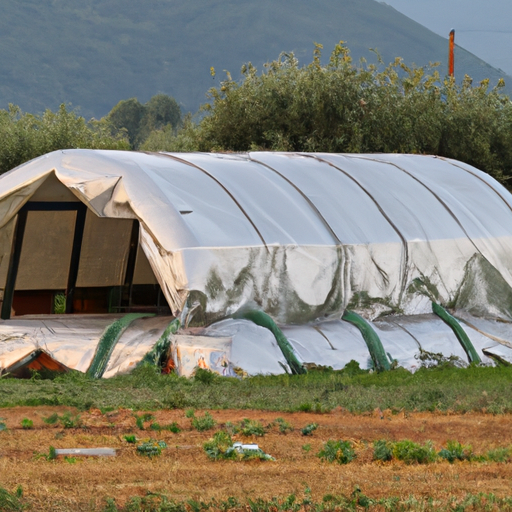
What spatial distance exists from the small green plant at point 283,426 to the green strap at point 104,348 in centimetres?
362

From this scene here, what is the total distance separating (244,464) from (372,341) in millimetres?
5238

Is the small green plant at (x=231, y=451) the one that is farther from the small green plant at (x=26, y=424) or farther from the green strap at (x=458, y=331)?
the green strap at (x=458, y=331)

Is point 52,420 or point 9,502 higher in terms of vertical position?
point 9,502

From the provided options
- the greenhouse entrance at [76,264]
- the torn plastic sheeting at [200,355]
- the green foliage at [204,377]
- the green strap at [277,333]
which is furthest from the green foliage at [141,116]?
the green foliage at [204,377]

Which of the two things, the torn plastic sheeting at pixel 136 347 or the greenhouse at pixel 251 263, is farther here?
the greenhouse at pixel 251 263

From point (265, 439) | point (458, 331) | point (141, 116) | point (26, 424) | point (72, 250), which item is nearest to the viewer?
point (265, 439)

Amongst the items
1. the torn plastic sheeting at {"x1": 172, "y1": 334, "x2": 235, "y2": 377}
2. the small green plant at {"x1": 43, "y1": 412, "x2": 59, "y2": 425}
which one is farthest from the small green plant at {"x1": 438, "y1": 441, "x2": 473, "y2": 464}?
the torn plastic sheeting at {"x1": 172, "y1": 334, "x2": 235, "y2": 377}

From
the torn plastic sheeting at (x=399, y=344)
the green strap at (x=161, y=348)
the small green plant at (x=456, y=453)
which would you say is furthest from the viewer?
the torn plastic sheeting at (x=399, y=344)

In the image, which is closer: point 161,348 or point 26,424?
point 26,424

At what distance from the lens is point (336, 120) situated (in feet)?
71.2

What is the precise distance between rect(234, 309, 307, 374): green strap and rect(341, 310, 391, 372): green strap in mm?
1054

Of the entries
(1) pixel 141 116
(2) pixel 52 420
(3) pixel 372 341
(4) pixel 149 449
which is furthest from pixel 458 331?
(1) pixel 141 116

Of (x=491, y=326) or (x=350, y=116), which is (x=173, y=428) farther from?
(x=350, y=116)

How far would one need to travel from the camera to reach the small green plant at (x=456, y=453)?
20.1ft
